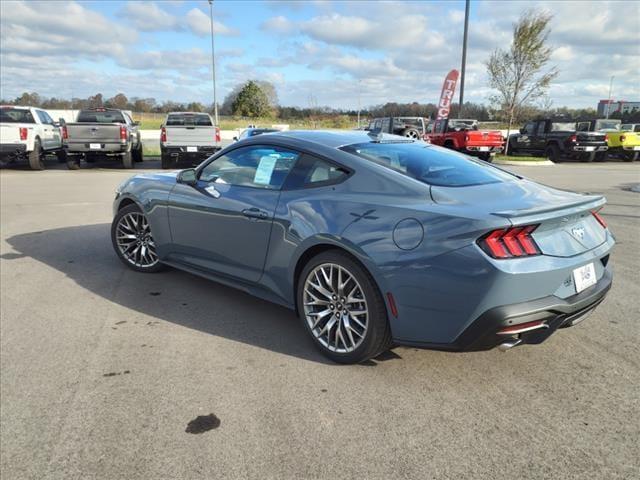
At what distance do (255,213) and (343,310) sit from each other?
3.50 feet

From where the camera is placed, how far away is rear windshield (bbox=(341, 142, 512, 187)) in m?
3.46

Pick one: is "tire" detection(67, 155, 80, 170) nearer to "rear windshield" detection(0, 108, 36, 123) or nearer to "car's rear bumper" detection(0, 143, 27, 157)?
"car's rear bumper" detection(0, 143, 27, 157)

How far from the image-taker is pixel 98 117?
17422 millimetres

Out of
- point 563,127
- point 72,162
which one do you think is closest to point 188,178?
point 72,162

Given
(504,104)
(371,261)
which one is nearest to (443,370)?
(371,261)

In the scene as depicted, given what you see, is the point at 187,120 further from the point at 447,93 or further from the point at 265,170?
the point at 265,170

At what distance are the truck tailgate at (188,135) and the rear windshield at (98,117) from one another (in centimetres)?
233

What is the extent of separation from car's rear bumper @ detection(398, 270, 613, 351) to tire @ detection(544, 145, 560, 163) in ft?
77.6

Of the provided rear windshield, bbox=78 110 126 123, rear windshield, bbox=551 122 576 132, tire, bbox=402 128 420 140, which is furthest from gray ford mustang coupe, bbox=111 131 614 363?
rear windshield, bbox=551 122 576 132

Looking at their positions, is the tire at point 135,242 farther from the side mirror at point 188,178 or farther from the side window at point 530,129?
the side window at point 530,129

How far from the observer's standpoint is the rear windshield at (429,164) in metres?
3.46

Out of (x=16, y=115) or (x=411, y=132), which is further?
(x=411, y=132)

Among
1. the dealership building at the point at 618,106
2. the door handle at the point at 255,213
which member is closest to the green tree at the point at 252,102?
the dealership building at the point at 618,106

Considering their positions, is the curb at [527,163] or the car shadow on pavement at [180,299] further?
the curb at [527,163]
